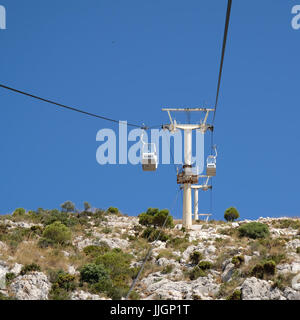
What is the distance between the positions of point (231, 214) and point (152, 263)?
22.1 meters

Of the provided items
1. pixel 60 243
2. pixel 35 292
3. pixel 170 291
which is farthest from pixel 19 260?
pixel 170 291

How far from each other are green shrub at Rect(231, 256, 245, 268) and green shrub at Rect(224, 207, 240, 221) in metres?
23.8

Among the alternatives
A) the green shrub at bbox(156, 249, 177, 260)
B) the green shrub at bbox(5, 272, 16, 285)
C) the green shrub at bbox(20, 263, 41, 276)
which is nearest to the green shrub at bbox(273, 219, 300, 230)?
the green shrub at bbox(156, 249, 177, 260)

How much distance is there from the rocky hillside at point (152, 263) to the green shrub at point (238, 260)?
0.16 feet

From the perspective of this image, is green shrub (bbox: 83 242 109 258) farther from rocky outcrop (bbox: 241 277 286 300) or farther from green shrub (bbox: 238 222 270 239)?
rocky outcrop (bbox: 241 277 286 300)

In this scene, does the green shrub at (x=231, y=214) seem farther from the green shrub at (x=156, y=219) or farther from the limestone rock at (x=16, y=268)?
the limestone rock at (x=16, y=268)

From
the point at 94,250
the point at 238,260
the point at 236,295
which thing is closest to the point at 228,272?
the point at 238,260

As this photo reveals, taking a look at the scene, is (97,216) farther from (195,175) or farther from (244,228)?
(244,228)

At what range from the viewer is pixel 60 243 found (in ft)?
90.8

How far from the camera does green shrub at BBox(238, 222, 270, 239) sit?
91.8 feet

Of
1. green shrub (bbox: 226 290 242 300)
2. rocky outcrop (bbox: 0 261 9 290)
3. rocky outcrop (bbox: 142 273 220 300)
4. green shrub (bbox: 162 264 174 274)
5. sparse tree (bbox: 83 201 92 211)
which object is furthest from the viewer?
sparse tree (bbox: 83 201 92 211)

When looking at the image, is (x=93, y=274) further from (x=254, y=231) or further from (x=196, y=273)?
(x=254, y=231)

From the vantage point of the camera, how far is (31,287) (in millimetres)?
18453
